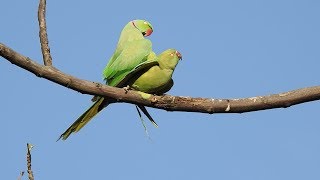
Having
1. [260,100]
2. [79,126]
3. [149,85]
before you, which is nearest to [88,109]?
[79,126]

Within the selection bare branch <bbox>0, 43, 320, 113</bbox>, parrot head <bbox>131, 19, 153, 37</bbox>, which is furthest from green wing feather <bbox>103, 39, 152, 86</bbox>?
bare branch <bbox>0, 43, 320, 113</bbox>

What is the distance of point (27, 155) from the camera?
2482 mm

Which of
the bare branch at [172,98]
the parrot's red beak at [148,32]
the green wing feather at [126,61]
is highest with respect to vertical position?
the parrot's red beak at [148,32]

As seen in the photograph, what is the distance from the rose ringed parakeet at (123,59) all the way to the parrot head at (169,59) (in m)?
0.14

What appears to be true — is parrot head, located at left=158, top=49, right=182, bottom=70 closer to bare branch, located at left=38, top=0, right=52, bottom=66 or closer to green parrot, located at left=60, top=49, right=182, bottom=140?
green parrot, located at left=60, top=49, right=182, bottom=140

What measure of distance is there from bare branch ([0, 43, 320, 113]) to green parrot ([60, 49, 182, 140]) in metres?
0.33

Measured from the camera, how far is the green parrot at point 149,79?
10.9 ft

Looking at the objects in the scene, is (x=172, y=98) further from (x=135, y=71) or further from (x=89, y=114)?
(x=89, y=114)

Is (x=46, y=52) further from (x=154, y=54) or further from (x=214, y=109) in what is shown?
(x=214, y=109)

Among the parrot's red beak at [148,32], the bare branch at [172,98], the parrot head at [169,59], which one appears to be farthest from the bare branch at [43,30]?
the parrot's red beak at [148,32]

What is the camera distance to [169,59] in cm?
335

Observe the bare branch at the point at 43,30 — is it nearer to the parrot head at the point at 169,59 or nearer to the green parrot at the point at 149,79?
the green parrot at the point at 149,79

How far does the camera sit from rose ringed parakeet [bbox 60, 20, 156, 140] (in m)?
3.33

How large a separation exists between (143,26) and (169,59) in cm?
84
